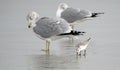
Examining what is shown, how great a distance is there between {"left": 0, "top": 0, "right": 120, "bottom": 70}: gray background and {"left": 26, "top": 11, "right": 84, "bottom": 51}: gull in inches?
14.5

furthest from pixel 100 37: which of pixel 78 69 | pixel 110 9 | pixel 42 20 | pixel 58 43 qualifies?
pixel 110 9

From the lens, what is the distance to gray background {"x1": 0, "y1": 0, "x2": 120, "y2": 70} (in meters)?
11.0

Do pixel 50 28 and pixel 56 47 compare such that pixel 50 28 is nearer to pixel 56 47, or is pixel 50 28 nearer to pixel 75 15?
pixel 56 47

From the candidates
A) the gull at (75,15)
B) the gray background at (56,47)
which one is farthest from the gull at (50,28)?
the gull at (75,15)

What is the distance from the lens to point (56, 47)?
44.2 ft

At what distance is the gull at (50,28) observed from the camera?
12.5m

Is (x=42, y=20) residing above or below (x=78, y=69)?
above

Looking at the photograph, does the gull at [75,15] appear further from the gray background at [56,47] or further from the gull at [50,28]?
the gull at [50,28]

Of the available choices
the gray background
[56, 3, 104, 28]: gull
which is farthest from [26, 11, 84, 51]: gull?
[56, 3, 104, 28]: gull

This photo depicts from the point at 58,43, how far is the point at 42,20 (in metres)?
1.44

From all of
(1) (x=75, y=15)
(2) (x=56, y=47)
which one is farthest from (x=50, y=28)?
(1) (x=75, y=15)

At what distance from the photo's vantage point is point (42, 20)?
12898 mm

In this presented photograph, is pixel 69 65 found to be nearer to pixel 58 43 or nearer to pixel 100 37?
pixel 58 43

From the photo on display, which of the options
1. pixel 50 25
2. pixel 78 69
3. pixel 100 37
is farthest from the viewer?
pixel 100 37
